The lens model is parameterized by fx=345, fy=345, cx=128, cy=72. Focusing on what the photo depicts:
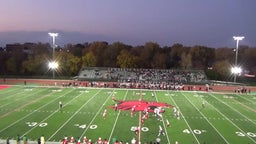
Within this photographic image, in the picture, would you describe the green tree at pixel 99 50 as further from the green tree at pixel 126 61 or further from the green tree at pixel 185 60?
the green tree at pixel 185 60

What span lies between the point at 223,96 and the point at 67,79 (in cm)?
2656

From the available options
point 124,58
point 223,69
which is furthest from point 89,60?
point 223,69

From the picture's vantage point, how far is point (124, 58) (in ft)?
260

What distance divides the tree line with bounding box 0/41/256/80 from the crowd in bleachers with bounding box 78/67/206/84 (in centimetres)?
747

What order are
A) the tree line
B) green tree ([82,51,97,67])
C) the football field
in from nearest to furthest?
the football field, the tree line, green tree ([82,51,97,67])

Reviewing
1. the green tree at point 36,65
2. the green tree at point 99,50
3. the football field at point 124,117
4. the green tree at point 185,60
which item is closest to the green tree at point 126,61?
the green tree at point 99,50

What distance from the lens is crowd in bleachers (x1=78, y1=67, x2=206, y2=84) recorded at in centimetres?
5875

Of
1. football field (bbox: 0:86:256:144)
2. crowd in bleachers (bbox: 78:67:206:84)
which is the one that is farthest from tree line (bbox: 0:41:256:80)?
football field (bbox: 0:86:256:144)

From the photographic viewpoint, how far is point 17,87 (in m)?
47.3

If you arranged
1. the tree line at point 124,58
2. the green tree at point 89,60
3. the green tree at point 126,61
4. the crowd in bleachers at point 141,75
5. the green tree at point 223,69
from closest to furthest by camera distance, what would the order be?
the crowd in bleachers at point 141,75 → the tree line at point 124,58 → the green tree at point 223,69 → the green tree at point 89,60 → the green tree at point 126,61

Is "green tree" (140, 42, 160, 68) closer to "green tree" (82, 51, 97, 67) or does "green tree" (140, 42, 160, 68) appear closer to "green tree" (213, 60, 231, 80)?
"green tree" (82, 51, 97, 67)

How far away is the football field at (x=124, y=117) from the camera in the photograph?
23656 mm

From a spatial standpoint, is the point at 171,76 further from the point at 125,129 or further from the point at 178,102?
the point at 125,129

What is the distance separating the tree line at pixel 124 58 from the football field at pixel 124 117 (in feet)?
88.4
